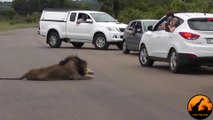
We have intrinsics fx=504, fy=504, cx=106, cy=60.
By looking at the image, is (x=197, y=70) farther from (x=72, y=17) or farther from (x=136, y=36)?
(x=72, y=17)

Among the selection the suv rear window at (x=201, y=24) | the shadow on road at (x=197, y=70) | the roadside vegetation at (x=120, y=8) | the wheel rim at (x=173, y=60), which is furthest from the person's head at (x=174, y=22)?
the roadside vegetation at (x=120, y=8)

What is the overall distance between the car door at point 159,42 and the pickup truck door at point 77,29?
1116 cm

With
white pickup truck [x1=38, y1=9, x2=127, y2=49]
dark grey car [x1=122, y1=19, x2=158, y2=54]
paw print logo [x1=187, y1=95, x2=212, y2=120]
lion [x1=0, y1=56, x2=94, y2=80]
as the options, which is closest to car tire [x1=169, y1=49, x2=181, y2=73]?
lion [x1=0, y1=56, x2=94, y2=80]

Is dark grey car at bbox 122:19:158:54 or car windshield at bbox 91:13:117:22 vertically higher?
car windshield at bbox 91:13:117:22

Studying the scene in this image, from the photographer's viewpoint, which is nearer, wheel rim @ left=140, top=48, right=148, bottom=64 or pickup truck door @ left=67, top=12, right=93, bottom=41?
wheel rim @ left=140, top=48, right=148, bottom=64

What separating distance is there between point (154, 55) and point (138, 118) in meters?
8.53

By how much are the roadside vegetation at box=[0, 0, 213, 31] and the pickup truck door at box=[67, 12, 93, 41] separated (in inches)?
231

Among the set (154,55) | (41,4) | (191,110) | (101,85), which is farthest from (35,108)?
(41,4)

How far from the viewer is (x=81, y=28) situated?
1061 inches

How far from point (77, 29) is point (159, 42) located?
41.9 feet

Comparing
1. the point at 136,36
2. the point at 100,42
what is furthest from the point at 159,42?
the point at 100,42

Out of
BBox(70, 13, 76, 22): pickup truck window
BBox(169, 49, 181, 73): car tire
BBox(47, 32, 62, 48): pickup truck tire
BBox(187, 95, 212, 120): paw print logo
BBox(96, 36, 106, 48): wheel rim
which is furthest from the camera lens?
BBox(47, 32, 62, 48): pickup truck tire

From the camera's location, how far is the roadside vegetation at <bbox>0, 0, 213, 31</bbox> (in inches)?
1169

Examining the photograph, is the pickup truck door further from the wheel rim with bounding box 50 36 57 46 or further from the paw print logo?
the paw print logo
